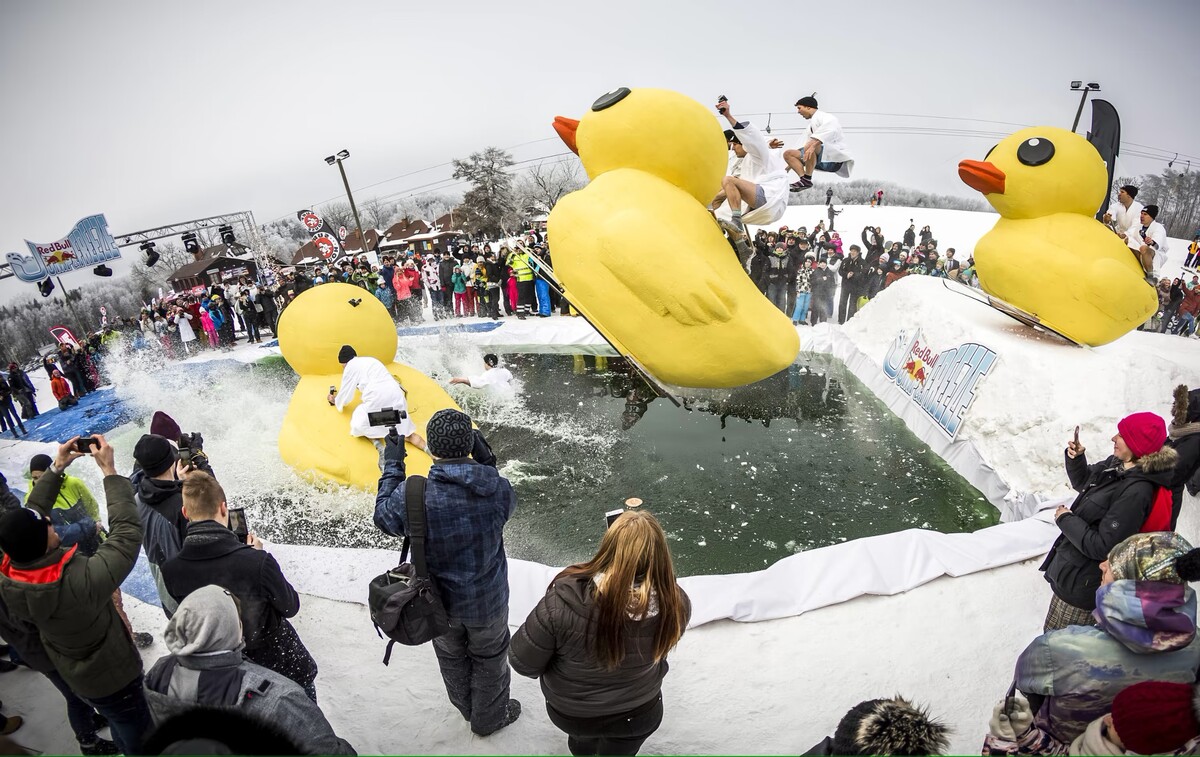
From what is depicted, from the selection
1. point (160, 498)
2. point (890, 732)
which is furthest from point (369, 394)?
point (890, 732)

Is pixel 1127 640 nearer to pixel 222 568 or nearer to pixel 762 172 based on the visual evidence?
pixel 222 568

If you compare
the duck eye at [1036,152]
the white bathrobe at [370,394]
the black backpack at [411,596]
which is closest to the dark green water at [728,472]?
the white bathrobe at [370,394]

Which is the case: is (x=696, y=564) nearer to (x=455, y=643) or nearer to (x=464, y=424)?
(x=455, y=643)

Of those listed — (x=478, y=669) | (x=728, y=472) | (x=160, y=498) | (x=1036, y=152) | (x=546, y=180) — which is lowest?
(x=728, y=472)

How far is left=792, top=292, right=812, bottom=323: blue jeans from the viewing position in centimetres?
1065

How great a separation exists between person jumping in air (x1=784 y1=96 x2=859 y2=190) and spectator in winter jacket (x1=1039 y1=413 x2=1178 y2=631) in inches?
105

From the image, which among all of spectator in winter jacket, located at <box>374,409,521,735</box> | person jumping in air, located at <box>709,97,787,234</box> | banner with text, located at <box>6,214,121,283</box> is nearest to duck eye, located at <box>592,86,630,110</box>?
person jumping in air, located at <box>709,97,787,234</box>

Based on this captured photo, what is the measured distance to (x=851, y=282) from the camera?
36.7 feet

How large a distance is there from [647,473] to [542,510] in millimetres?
1159

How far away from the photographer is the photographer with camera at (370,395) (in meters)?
4.80

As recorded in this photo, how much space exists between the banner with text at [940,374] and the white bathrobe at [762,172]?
128 inches

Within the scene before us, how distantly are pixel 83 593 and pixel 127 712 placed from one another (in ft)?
2.58

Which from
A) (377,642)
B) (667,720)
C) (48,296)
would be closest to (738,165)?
(667,720)

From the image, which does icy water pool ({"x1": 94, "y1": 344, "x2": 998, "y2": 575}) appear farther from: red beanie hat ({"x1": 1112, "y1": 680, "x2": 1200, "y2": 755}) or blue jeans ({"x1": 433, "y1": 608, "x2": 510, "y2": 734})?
red beanie hat ({"x1": 1112, "y1": 680, "x2": 1200, "y2": 755})
